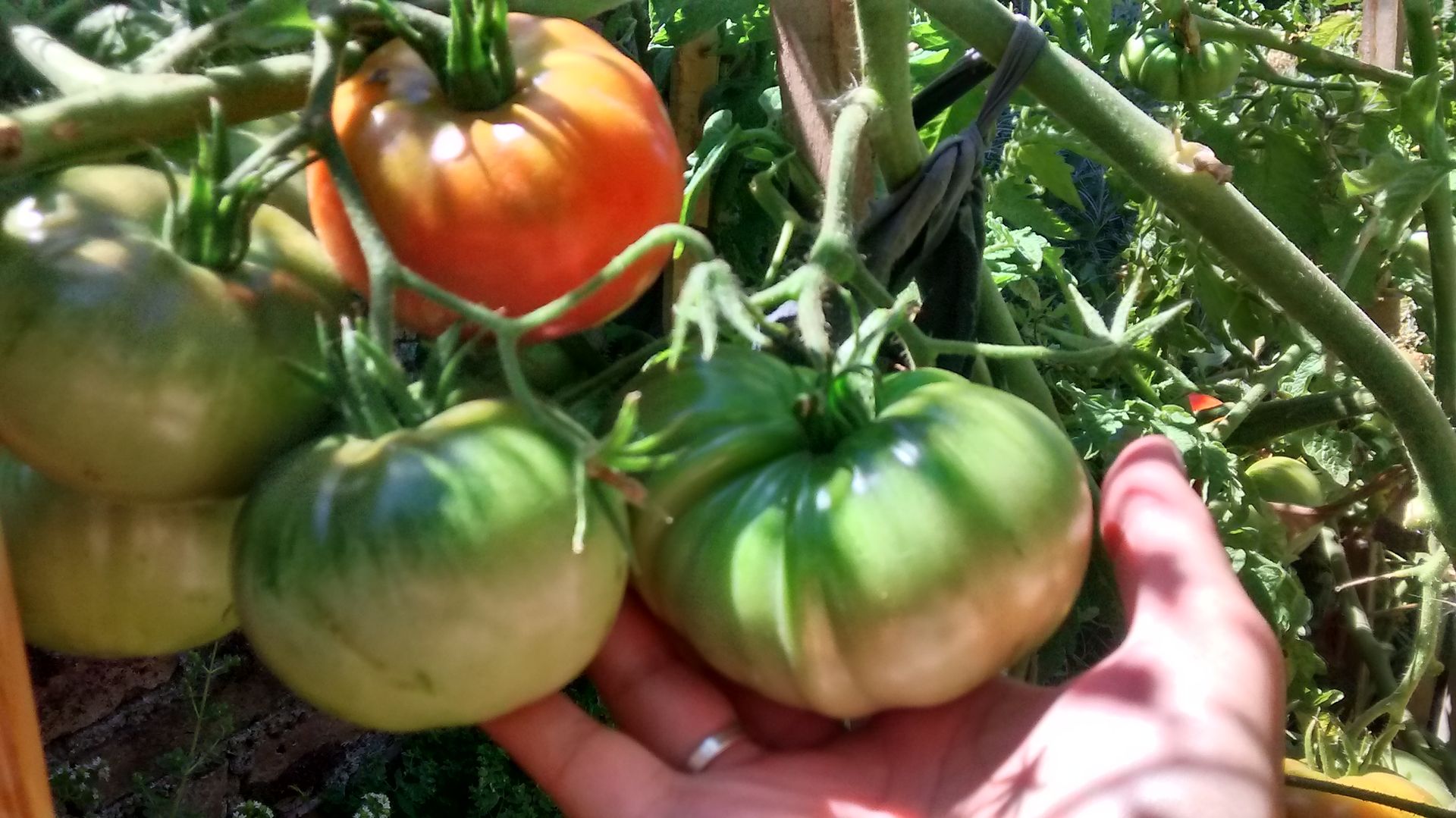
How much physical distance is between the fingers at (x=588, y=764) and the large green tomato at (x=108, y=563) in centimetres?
16

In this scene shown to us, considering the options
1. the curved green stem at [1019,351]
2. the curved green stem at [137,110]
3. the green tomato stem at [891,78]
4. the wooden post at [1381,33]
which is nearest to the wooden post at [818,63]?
the green tomato stem at [891,78]

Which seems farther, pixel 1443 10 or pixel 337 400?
pixel 1443 10

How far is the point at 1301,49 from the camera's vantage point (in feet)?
2.86

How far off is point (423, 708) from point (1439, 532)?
65cm

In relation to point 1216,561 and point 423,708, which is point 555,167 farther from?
point 1216,561

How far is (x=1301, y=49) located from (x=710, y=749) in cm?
75

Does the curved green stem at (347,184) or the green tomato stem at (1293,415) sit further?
the green tomato stem at (1293,415)

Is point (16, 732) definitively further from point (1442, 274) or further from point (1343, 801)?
Answer: point (1442, 274)

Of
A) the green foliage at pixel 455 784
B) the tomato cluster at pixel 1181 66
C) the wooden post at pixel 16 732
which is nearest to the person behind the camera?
the wooden post at pixel 16 732

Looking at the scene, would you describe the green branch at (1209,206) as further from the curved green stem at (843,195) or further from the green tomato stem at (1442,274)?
the green tomato stem at (1442,274)

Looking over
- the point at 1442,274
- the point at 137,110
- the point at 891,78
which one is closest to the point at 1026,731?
the point at 891,78

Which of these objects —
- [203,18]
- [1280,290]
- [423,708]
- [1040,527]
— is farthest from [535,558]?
[1280,290]

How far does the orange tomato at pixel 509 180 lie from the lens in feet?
1.30

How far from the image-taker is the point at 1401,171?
0.66 m
